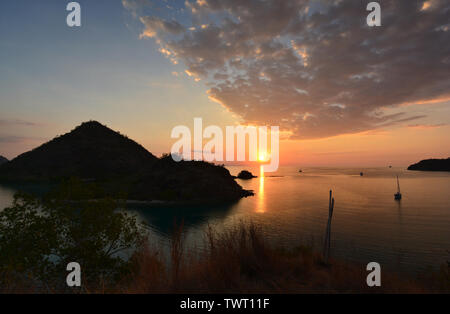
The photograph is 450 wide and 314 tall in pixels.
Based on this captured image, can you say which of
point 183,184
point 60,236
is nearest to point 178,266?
point 60,236

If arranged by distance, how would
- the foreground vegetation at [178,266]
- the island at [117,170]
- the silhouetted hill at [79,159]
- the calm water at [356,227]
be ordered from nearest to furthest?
1. the foreground vegetation at [178,266]
2. the calm water at [356,227]
3. the island at [117,170]
4. the silhouetted hill at [79,159]

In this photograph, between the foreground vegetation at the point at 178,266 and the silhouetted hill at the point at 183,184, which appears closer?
the foreground vegetation at the point at 178,266

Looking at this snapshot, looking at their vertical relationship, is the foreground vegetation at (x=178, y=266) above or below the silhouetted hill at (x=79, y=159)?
below

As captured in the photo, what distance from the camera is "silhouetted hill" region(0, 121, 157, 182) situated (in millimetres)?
131125

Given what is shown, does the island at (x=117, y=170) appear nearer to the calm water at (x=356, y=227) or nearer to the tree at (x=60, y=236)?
the calm water at (x=356, y=227)

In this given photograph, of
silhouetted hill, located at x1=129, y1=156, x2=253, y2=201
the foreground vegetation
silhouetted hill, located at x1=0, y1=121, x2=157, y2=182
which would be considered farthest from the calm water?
silhouetted hill, located at x1=0, y1=121, x2=157, y2=182

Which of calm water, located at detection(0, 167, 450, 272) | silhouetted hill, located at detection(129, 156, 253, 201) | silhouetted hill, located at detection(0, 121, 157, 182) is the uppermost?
silhouetted hill, located at detection(0, 121, 157, 182)

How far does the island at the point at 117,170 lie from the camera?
71812mm

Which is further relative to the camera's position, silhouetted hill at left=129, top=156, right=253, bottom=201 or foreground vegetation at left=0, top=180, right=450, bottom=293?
silhouetted hill at left=129, top=156, right=253, bottom=201

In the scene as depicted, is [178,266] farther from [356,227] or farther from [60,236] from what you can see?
[356,227]

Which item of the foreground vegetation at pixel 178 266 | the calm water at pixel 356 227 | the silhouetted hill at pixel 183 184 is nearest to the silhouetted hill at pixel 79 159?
the silhouetted hill at pixel 183 184

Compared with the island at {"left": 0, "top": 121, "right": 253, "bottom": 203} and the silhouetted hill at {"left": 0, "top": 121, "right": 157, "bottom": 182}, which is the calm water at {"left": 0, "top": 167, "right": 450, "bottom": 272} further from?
the silhouetted hill at {"left": 0, "top": 121, "right": 157, "bottom": 182}
